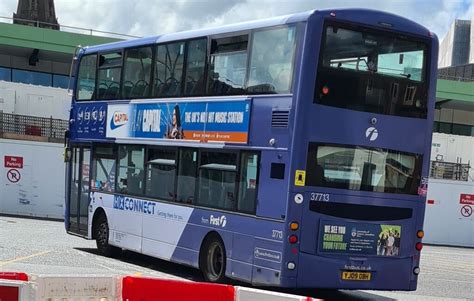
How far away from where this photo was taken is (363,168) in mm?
8984

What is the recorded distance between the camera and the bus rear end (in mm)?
8547

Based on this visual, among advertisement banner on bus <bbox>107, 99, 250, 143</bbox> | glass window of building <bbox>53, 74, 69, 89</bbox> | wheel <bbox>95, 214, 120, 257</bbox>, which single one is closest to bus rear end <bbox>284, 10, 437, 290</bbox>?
advertisement banner on bus <bbox>107, 99, 250, 143</bbox>

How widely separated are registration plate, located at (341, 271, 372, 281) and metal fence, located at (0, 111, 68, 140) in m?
20.1

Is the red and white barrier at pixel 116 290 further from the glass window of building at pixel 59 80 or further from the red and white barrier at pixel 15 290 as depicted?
the glass window of building at pixel 59 80

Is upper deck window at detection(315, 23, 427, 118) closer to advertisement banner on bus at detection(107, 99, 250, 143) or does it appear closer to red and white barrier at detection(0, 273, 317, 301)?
advertisement banner on bus at detection(107, 99, 250, 143)

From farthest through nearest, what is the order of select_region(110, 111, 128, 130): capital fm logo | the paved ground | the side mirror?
1. the side mirror
2. select_region(110, 111, 128, 130): capital fm logo
3. the paved ground

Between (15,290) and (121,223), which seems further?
(121,223)

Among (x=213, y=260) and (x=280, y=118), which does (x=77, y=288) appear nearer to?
(x=280, y=118)

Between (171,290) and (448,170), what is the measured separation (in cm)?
2509

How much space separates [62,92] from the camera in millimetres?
29203

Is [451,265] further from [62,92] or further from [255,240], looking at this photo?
[62,92]

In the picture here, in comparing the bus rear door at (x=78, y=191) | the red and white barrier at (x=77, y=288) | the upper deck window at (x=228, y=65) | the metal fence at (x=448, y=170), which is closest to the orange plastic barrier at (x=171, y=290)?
the red and white barrier at (x=77, y=288)

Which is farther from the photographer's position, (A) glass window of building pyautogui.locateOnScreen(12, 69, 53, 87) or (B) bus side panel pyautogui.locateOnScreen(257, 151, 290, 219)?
(A) glass window of building pyautogui.locateOnScreen(12, 69, 53, 87)

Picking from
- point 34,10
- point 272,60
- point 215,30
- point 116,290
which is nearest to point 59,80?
point 34,10
